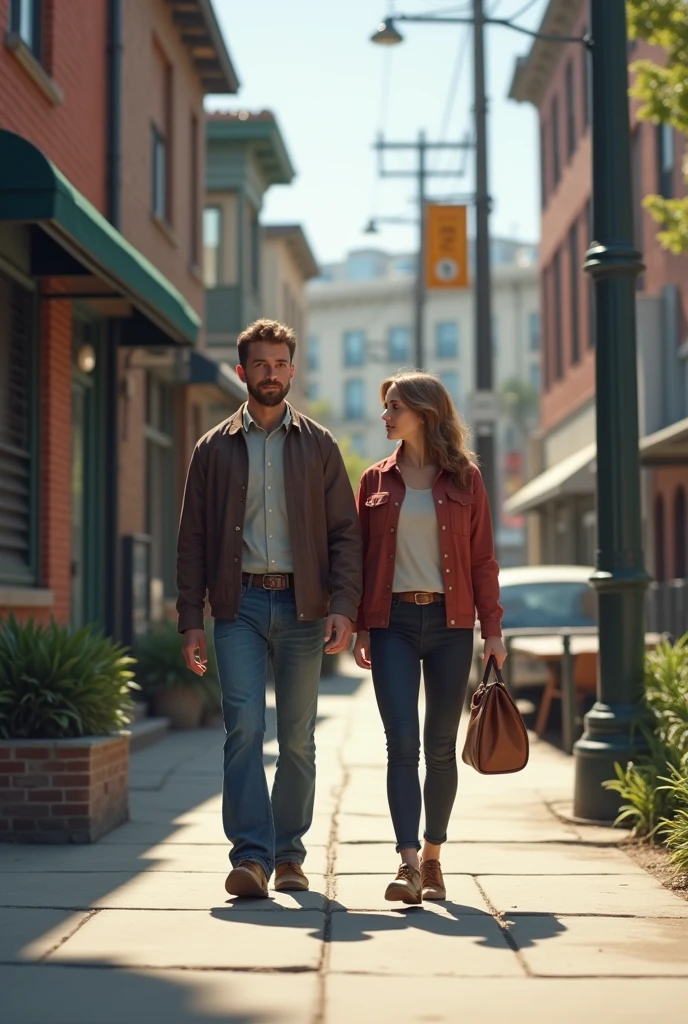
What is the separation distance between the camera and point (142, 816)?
860 cm

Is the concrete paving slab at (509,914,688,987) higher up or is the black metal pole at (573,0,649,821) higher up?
the black metal pole at (573,0,649,821)

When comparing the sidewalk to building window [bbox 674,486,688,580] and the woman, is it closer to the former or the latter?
the woman

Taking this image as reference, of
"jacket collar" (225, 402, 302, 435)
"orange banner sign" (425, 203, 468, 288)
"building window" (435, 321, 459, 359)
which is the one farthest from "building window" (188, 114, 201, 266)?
"building window" (435, 321, 459, 359)

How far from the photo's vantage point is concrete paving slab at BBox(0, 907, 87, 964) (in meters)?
4.96

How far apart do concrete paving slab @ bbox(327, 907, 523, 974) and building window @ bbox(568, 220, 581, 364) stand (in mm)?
26549

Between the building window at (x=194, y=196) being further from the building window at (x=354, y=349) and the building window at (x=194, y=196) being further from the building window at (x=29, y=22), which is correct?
the building window at (x=354, y=349)

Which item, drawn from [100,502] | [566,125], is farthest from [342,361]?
[100,502]

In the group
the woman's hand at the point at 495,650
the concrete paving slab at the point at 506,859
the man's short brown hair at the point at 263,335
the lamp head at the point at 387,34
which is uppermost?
the lamp head at the point at 387,34

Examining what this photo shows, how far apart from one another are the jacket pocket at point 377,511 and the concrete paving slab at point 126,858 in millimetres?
1551

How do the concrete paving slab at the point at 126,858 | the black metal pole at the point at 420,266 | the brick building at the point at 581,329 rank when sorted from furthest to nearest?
the black metal pole at the point at 420,266 < the brick building at the point at 581,329 < the concrete paving slab at the point at 126,858

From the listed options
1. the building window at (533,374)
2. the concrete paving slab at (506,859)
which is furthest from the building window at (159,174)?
the building window at (533,374)

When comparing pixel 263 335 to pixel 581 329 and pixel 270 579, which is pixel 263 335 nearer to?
pixel 270 579

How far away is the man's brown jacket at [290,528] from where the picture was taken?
20.0 feet

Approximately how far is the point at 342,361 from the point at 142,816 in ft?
250
